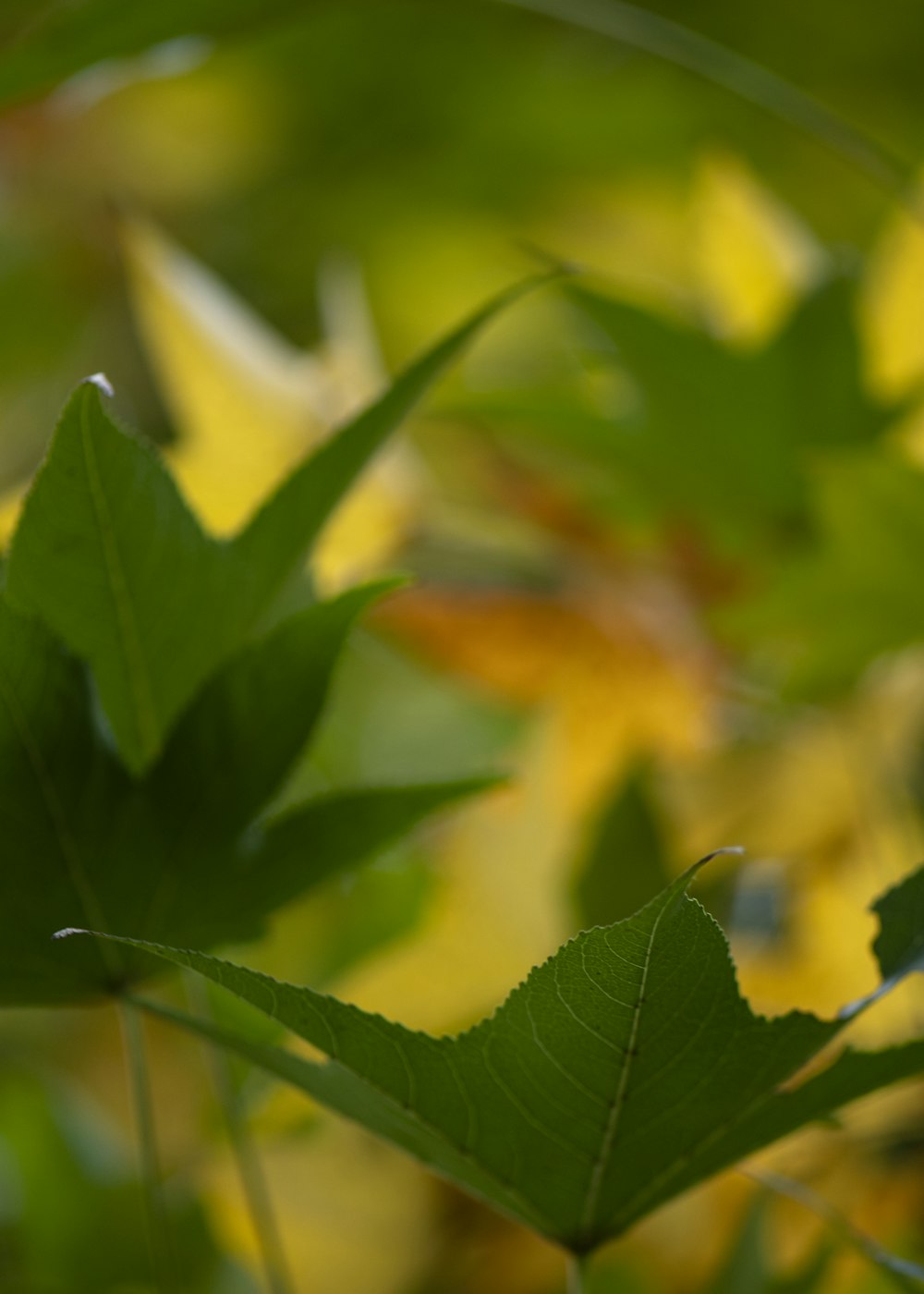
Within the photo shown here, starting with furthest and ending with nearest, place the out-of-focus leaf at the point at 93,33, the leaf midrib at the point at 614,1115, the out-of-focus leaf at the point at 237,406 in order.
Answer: the out-of-focus leaf at the point at 237,406 < the out-of-focus leaf at the point at 93,33 < the leaf midrib at the point at 614,1115

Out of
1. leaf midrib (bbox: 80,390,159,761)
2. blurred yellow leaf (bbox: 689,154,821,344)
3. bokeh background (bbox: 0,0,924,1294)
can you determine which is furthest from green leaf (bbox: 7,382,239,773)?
blurred yellow leaf (bbox: 689,154,821,344)

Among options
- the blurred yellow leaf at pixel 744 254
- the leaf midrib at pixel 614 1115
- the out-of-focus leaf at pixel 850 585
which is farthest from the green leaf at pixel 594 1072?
the blurred yellow leaf at pixel 744 254

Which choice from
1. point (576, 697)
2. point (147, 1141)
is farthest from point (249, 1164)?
point (576, 697)

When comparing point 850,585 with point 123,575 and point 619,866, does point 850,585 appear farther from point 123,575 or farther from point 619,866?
point 123,575

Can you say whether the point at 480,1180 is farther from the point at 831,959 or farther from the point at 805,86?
the point at 805,86

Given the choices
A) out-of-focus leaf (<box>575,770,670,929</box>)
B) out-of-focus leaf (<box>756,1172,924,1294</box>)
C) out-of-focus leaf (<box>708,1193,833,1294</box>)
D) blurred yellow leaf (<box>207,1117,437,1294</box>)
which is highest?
out-of-focus leaf (<box>575,770,670,929</box>)

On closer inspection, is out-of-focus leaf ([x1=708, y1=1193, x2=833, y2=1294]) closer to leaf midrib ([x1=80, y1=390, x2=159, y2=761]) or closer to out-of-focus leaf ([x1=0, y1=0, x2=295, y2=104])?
leaf midrib ([x1=80, y1=390, x2=159, y2=761])

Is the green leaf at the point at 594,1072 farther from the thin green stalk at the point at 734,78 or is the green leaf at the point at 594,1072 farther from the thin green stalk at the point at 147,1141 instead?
the thin green stalk at the point at 734,78
